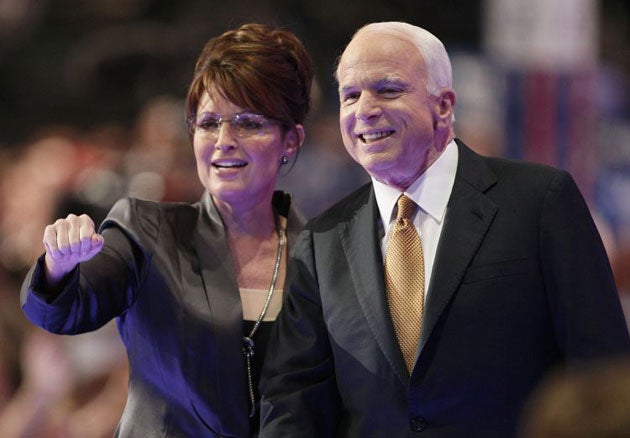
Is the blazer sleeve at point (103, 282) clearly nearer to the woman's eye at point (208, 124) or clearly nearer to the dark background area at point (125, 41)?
the woman's eye at point (208, 124)

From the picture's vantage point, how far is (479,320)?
7.55 ft

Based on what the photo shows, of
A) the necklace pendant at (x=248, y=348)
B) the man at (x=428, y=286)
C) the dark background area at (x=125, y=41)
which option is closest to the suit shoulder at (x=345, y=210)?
the man at (x=428, y=286)

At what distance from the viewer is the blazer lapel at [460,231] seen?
2.32 metres

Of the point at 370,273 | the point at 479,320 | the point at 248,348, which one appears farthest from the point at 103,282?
the point at 479,320

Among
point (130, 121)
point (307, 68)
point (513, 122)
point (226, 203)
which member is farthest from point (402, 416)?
point (130, 121)

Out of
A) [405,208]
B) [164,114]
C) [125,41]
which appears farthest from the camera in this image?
[125,41]

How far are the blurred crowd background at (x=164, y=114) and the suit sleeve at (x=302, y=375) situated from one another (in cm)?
73

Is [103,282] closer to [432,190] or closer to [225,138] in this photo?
[225,138]

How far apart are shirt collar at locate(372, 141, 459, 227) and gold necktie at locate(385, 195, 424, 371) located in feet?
0.09

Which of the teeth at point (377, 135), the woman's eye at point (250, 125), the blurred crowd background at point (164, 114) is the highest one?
the teeth at point (377, 135)

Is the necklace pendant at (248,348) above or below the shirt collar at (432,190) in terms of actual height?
below

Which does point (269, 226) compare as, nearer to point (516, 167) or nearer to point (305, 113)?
point (305, 113)

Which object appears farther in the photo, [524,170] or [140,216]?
[140,216]

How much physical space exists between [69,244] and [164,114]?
11.4 ft
